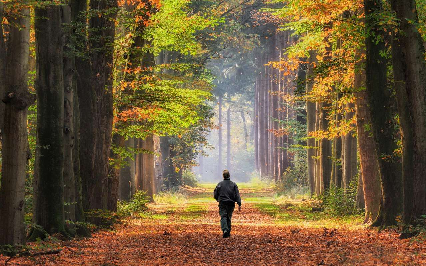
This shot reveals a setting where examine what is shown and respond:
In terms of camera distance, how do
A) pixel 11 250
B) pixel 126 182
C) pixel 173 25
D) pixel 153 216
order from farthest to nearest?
pixel 126 182 → pixel 153 216 → pixel 173 25 → pixel 11 250

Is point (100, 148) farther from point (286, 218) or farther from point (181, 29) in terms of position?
A: point (286, 218)

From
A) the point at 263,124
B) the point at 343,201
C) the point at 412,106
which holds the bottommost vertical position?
the point at 343,201

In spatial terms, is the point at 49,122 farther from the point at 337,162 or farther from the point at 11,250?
the point at 337,162

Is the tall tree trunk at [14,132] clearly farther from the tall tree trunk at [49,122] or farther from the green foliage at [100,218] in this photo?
the green foliage at [100,218]

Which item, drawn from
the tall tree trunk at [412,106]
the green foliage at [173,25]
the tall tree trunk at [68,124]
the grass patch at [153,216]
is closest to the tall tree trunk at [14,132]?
A: the tall tree trunk at [68,124]

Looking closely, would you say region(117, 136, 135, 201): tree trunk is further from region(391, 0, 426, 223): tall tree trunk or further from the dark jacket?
region(391, 0, 426, 223): tall tree trunk

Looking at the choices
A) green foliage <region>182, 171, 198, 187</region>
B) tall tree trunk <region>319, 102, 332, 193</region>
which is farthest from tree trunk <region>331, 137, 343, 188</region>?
green foliage <region>182, 171, 198, 187</region>

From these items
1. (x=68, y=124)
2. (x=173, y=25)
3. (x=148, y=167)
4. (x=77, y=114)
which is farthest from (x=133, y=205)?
(x=68, y=124)

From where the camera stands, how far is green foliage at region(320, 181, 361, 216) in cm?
2248

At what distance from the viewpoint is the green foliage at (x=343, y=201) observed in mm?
22484

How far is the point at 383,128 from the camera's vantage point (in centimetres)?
1581

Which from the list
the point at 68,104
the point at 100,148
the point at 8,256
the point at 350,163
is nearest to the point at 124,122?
the point at 100,148

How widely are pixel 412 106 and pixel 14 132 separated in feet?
27.5

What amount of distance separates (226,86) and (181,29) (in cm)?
6539
